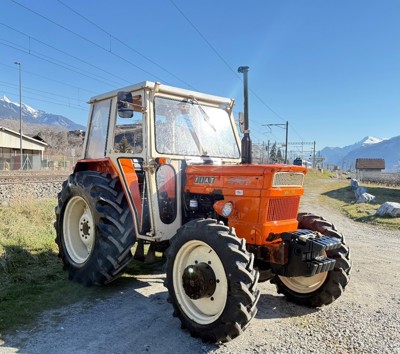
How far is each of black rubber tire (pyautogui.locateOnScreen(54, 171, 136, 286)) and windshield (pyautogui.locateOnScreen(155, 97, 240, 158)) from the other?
92 cm

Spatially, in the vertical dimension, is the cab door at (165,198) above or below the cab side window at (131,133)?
below

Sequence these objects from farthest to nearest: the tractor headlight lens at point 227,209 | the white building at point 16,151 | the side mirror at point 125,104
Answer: the white building at point 16,151 → the side mirror at point 125,104 → the tractor headlight lens at point 227,209

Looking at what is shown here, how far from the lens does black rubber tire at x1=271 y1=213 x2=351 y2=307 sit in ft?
14.5

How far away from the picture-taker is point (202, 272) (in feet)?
12.6

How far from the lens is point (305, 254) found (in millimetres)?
3938

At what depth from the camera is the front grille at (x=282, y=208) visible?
13.8ft

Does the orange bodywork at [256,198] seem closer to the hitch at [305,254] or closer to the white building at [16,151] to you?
the hitch at [305,254]

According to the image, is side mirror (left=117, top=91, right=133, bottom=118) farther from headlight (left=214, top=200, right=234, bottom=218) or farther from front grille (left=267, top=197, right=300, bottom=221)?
front grille (left=267, top=197, right=300, bottom=221)

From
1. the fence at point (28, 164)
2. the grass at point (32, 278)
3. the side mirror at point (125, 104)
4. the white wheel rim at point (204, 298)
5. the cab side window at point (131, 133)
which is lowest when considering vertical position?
the grass at point (32, 278)

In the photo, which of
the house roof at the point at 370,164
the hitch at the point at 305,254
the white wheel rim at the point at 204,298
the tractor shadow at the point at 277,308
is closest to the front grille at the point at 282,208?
the hitch at the point at 305,254

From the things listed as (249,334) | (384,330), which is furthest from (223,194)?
(384,330)

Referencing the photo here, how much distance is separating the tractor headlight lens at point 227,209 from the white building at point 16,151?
31.4 metres

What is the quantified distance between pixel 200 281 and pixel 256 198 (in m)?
1.08

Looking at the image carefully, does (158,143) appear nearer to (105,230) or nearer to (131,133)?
(131,133)
